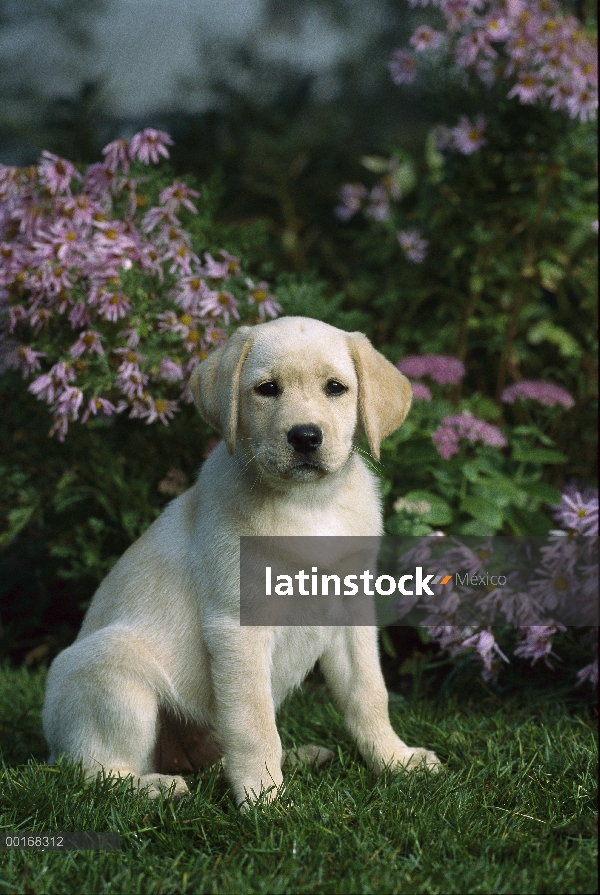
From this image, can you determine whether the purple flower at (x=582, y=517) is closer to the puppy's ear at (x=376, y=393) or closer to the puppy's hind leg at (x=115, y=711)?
the puppy's ear at (x=376, y=393)

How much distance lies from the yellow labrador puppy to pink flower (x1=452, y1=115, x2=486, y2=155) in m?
2.39

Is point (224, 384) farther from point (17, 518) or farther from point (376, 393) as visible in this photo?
point (17, 518)

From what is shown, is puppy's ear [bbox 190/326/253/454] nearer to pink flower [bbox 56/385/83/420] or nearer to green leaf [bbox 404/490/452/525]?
pink flower [bbox 56/385/83/420]

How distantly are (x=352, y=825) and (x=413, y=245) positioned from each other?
349 cm

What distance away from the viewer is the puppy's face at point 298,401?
272 cm

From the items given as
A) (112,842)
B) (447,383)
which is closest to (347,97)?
(447,383)

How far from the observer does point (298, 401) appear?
2.80 meters

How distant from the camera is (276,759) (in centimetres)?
283

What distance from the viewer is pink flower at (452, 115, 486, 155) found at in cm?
497

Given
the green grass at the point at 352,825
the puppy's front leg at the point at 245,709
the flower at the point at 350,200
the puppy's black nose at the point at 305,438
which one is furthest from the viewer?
the flower at the point at 350,200

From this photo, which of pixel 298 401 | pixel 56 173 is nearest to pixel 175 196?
pixel 56 173

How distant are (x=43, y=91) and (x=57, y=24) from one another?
875mm

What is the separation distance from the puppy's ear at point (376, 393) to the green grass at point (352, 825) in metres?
1.07

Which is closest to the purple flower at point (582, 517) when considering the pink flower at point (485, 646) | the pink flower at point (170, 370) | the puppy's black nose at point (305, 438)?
the pink flower at point (485, 646)
